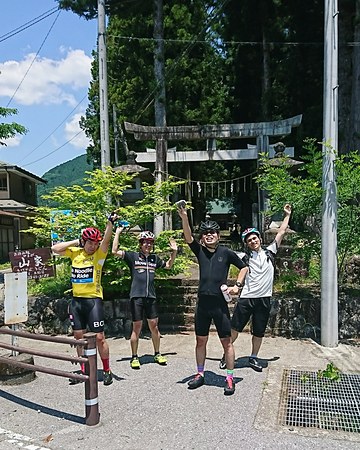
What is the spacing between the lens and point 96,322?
4.79 metres

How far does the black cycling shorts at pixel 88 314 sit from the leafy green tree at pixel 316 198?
3284mm

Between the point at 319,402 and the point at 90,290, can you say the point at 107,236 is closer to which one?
the point at 90,290

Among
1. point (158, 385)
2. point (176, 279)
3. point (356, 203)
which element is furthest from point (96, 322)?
point (356, 203)

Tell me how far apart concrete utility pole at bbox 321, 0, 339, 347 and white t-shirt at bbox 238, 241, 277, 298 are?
1240 mm

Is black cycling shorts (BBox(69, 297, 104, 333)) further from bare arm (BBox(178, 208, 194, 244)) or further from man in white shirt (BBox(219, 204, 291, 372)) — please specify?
man in white shirt (BBox(219, 204, 291, 372))

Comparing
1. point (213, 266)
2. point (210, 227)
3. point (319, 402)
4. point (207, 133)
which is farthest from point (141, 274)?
point (207, 133)

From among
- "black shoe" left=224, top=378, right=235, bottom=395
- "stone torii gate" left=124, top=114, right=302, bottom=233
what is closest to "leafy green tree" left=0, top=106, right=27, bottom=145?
"stone torii gate" left=124, top=114, right=302, bottom=233

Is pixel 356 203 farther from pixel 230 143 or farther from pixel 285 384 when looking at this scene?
pixel 230 143

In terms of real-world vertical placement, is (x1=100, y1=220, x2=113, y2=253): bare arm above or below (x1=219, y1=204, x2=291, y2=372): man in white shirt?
above

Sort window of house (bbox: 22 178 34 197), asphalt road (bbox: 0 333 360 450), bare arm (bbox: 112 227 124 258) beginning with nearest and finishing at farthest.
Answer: asphalt road (bbox: 0 333 360 450), bare arm (bbox: 112 227 124 258), window of house (bbox: 22 178 34 197)

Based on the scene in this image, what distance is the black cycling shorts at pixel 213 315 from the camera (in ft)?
15.0

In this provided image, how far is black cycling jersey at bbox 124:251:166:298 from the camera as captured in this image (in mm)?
5477

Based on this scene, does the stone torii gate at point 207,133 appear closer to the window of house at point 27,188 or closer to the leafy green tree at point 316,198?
the leafy green tree at point 316,198

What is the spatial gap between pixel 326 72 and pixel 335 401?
4.60 meters
